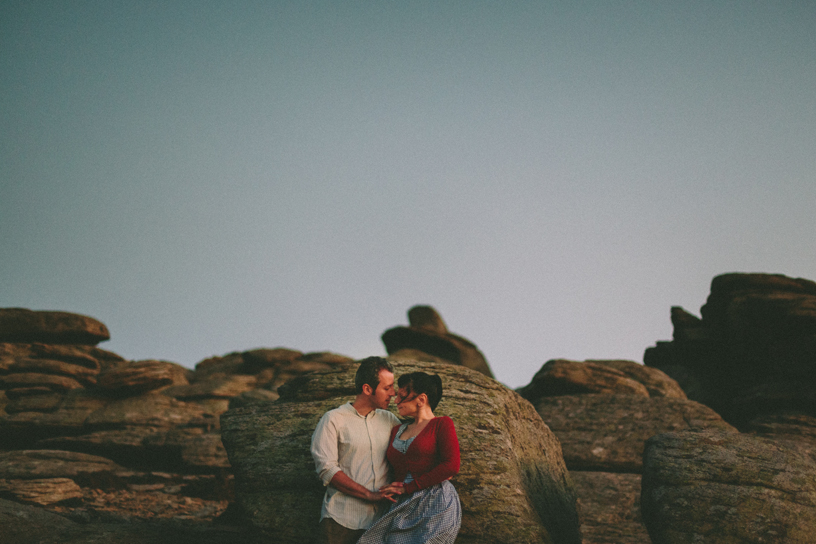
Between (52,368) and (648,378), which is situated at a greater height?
(648,378)

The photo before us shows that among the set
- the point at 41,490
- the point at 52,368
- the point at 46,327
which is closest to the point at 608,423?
the point at 41,490

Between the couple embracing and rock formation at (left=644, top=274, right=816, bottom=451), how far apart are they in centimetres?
2250

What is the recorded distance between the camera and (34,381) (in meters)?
36.8

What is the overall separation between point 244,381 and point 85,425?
16.3 m

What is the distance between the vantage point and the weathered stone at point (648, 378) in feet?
88.4

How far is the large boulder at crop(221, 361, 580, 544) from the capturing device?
969 centimetres

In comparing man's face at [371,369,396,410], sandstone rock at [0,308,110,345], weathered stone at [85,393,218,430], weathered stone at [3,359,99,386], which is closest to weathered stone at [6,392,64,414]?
weathered stone at [3,359,99,386]

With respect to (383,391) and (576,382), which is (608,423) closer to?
(576,382)

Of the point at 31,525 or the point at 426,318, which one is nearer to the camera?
the point at 31,525

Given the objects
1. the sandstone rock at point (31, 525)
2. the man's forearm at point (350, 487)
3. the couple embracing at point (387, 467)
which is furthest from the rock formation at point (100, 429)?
the man's forearm at point (350, 487)

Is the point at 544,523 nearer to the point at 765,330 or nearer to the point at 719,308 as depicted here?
the point at 765,330

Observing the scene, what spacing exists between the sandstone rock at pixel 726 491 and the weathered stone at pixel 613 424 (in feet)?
29.2

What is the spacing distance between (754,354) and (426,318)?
38264 millimetres

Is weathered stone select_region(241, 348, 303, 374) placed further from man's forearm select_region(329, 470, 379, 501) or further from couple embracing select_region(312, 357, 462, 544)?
man's forearm select_region(329, 470, 379, 501)
